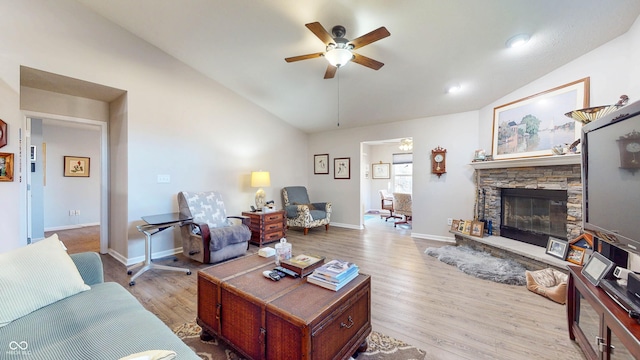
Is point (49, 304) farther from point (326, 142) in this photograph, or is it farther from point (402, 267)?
point (326, 142)

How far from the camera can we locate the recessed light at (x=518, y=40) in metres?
2.38

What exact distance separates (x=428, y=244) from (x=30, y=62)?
5.68 m

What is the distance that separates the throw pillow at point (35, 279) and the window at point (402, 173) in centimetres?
746

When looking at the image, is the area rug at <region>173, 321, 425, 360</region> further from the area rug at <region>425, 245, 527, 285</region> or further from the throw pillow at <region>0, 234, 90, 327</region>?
the area rug at <region>425, 245, 527, 285</region>

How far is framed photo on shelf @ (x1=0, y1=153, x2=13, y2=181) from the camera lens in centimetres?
244

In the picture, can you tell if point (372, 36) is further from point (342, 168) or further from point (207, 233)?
point (342, 168)

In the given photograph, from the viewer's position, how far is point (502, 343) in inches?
68.5

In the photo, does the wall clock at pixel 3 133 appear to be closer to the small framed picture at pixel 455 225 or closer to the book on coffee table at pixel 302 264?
the book on coffee table at pixel 302 264

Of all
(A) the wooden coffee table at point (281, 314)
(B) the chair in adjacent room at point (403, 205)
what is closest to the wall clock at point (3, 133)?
(A) the wooden coffee table at point (281, 314)

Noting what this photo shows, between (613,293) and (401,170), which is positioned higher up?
(401,170)

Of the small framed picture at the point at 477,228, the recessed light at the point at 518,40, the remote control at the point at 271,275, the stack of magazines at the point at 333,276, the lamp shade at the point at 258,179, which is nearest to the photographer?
the stack of magazines at the point at 333,276

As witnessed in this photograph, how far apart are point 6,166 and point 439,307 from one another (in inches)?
174

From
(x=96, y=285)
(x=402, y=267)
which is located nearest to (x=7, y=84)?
(x=96, y=285)

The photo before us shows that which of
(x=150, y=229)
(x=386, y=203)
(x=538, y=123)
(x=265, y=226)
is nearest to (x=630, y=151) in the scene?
(x=538, y=123)
